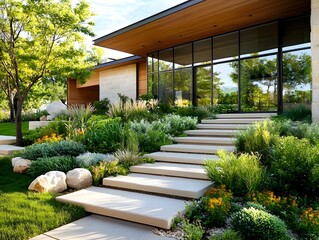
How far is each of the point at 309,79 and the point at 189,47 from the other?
5216 millimetres

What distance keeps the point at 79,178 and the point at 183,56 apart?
9.05m

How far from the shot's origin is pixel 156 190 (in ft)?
13.2

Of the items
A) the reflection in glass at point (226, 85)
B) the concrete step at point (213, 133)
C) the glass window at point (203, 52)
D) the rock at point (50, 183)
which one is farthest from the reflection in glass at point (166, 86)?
the rock at point (50, 183)

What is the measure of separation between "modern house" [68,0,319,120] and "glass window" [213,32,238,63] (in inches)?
1.5

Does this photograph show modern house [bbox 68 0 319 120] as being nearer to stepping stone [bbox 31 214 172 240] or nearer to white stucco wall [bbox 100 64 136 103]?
white stucco wall [bbox 100 64 136 103]

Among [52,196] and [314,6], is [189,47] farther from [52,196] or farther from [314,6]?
[52,196]

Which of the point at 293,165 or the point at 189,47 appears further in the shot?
the point at 189,47

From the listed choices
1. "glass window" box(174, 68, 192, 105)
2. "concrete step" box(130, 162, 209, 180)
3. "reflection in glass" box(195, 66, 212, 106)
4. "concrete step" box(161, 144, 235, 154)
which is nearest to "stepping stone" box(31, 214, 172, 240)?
"concrete step" box(130, 162, 209, 180)

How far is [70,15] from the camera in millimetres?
8008

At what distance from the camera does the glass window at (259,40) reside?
9430 millimetres

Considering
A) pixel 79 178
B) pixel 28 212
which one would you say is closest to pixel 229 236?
pixel 28 212

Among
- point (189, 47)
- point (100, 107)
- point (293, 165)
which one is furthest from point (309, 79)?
point (100, 107)

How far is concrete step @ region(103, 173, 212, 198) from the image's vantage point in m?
3.77

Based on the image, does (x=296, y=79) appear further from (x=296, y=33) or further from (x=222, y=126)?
(x=222, y=126)
